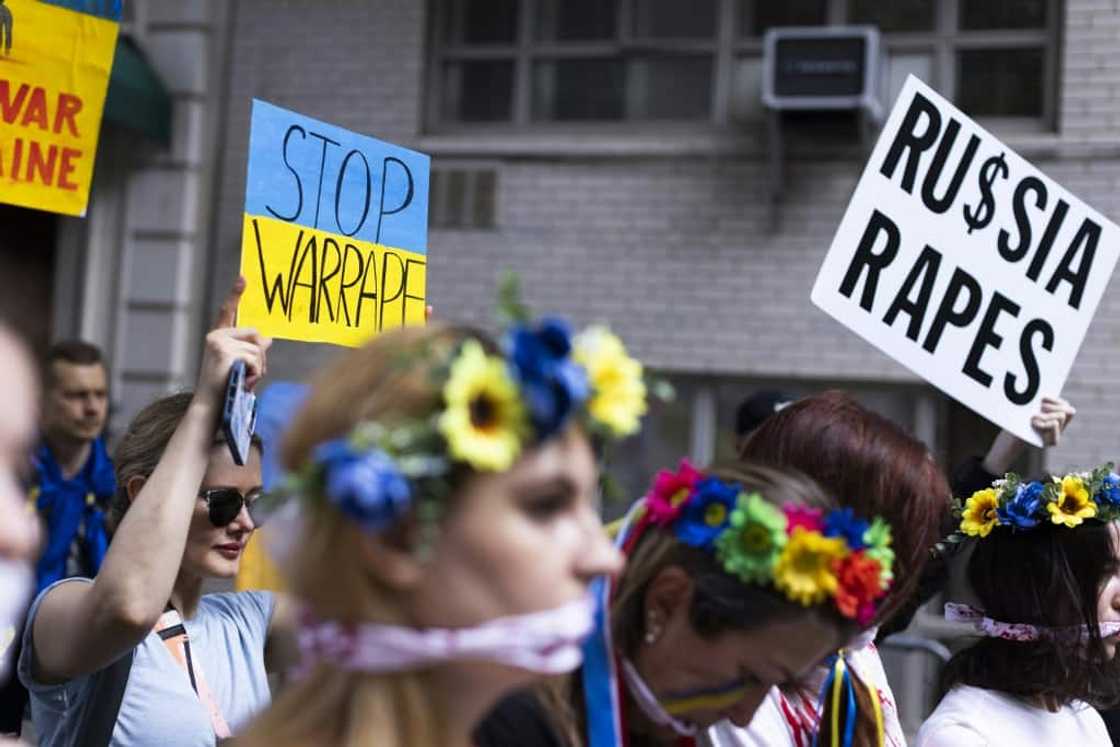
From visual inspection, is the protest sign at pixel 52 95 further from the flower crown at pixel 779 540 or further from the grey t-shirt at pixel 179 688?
the flower crown at pixel 779 540

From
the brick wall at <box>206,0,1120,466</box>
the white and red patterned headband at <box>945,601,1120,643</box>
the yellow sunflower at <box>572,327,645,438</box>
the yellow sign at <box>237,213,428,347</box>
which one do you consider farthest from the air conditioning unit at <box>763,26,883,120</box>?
the yellow sunflower at <box>572,327,645,438</box>

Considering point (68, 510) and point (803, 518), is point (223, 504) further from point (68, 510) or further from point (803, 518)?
point (68, 510)

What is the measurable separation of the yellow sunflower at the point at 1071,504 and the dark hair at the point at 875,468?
396 millimetres

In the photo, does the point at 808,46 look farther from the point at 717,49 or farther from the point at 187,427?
the point at 187,427

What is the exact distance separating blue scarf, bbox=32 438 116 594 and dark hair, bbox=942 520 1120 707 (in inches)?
123

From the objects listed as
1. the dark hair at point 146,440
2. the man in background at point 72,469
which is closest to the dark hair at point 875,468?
the dark hair at point 146,440

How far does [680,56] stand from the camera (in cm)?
838

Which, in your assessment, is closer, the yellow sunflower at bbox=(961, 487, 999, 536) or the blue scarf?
the yellow sunflower at bbox=(961, 487, 999, 536)

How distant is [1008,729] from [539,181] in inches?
226

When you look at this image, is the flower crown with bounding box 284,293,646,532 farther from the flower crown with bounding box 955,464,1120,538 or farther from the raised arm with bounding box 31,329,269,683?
the flower crown with bounding box 955,464,1120,538

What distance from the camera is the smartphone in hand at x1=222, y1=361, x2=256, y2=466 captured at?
2.38 metres

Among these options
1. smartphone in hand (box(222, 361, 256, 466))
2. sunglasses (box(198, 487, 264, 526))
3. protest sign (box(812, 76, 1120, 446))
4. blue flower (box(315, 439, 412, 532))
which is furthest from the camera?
protest sign (box(812, 76, 1120, 446))

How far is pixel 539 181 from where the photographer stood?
8312mm

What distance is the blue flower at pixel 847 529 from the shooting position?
199cm
